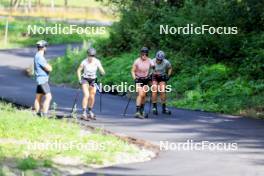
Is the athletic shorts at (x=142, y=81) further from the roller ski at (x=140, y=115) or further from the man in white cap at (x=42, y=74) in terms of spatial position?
the man in white cap at (x=42, y=74)

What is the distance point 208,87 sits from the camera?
81.9 feet

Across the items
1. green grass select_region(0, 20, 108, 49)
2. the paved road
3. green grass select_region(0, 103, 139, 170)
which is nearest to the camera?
the paved road

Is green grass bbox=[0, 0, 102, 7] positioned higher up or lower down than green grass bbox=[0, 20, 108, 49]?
higher up

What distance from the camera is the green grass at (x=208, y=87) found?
71.6ft

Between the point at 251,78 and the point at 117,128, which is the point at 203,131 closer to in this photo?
the point at 117,128

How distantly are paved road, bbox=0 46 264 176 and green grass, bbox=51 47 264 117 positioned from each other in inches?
47.7

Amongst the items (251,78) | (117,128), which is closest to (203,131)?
(117,128)

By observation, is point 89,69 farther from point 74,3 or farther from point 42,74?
point 74,3

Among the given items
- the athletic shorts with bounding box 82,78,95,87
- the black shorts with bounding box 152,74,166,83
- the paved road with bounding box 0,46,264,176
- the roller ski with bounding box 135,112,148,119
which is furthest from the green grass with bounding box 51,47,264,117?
the athletic shorts with bounding box 82,78,95,87

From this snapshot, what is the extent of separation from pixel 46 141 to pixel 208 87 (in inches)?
445

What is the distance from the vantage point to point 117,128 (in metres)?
17.4

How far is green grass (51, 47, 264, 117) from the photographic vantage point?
859 inches

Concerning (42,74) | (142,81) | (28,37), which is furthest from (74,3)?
(42,74)

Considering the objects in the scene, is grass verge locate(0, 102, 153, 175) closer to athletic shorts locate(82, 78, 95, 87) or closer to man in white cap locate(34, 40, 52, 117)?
man in white cap locate(34, 40, 52, 117)
